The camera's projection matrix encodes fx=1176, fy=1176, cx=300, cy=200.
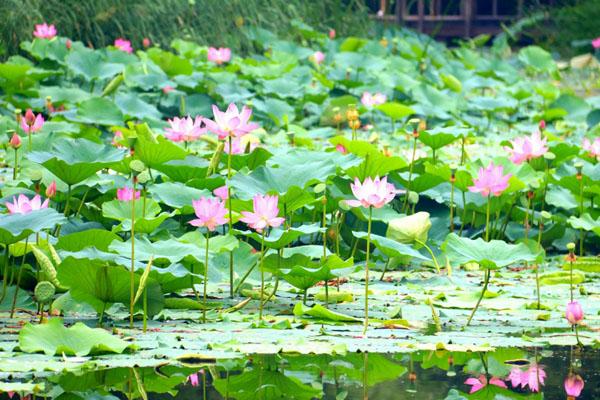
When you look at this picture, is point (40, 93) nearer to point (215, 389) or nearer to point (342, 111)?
point (342, 111)

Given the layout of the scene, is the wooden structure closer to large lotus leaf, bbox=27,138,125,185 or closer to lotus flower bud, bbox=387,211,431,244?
lotus flower bud, bbox=387,211,431,244

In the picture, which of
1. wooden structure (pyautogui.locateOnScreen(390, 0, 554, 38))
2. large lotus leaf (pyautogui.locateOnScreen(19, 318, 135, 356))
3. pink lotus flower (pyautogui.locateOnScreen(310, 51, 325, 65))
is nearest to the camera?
large lotus leaf (pyautogui.locateOnScreen(19, 318, 135, 356))

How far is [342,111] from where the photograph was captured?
584 cm

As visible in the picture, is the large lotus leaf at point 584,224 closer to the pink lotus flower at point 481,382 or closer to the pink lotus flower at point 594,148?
the pink lotus flower at point 594,148

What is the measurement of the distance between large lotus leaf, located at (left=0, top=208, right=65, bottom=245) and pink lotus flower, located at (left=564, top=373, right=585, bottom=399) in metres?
1.02

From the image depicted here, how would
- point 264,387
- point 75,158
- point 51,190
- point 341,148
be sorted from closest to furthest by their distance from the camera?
point 264,387 < point 51,190 < point 75,158 < point 341,148

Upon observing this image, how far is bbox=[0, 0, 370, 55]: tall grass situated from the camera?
640cm

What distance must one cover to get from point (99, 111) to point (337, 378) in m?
3.03

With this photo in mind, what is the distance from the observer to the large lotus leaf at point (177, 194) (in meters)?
3.01

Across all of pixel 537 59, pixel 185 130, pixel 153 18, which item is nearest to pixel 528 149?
pixel 185 130

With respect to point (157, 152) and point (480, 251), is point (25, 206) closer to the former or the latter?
point (157, 152)

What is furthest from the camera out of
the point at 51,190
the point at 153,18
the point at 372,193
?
the point at 153,18

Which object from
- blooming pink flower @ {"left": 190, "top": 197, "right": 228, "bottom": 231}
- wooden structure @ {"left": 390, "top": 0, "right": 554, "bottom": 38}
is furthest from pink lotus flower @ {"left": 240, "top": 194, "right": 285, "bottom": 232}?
wooden structure @ {"left": 390, "top": 0, "right": 554, "bottom": 38}

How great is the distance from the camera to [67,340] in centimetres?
217
